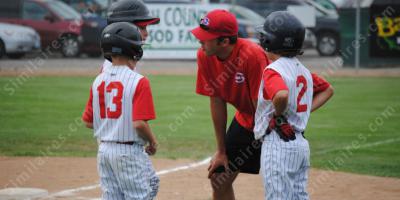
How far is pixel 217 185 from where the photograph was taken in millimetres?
6609

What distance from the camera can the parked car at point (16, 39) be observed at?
82.8ft

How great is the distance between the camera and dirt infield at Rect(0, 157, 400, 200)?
8.05 m

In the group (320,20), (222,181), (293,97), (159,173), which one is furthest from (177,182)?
(320,20)

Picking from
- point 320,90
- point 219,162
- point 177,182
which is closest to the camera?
point 320,90

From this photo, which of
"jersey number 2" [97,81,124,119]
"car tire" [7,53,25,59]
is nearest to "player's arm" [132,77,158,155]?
"jersey number 2" [97,81,124,119]

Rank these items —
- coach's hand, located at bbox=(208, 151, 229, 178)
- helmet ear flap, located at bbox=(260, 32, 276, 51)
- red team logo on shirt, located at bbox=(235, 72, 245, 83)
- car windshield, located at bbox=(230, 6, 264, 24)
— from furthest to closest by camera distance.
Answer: car windshield, located at bbox=(230, 6, 264, 24) < coach's hand, located at bbox=(208, 151, 229, 178) < red team logo on shirt, located at bbox=(235, 72, 245, 83) < helmet ear flap, located at bbox=(260, 32, 276, 51)

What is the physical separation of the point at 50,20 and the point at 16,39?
1.97 m

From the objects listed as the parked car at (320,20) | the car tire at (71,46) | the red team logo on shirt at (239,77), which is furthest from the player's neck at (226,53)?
the car tire at (71,46)

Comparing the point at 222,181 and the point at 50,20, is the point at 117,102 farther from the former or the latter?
the point at 50,20

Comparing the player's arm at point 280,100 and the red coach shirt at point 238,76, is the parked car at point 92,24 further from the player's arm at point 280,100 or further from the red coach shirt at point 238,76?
the player's arm at point 280,100

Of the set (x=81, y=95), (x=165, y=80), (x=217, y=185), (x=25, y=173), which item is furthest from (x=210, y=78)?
(x=165, y=80)

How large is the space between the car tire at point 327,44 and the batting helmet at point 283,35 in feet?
75.5

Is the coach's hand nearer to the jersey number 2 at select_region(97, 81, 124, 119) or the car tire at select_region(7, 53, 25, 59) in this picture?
the jersey number 2 at select_region(97, 81, 124, 119)

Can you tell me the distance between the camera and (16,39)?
25406 mm
